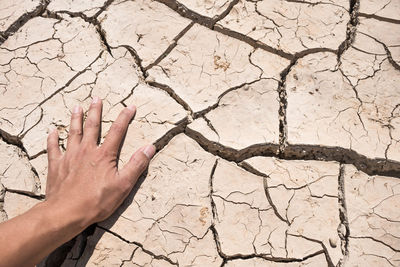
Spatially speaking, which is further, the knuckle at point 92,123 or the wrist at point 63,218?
the knuckle at point 92,123

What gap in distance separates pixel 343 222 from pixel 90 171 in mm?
1181

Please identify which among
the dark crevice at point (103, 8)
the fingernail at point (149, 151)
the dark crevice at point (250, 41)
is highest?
the dark crevice at point (250, 41)

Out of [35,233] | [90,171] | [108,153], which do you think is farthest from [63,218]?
[108,153]

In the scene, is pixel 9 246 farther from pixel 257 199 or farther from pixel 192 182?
pixel 257 199

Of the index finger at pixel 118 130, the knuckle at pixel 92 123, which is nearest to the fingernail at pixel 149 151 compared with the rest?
the index finger at pixel 118 130

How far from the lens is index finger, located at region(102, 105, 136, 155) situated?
2.06 metres

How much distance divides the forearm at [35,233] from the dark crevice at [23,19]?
1236mm

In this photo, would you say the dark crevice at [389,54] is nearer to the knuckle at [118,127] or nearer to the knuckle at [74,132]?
the knuckle at [118,127]

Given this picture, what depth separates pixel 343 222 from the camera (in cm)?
197

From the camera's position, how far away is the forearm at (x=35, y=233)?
67.2 inches

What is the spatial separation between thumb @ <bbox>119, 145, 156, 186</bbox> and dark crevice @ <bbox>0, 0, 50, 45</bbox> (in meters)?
1.20

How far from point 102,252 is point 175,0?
4.96 feet

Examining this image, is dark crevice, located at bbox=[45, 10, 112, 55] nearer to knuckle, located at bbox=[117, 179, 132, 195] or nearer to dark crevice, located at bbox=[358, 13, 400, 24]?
knuckle, located at bbox=[117, 179, 132, 195]

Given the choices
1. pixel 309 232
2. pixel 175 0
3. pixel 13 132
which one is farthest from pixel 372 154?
pixel 13 132
